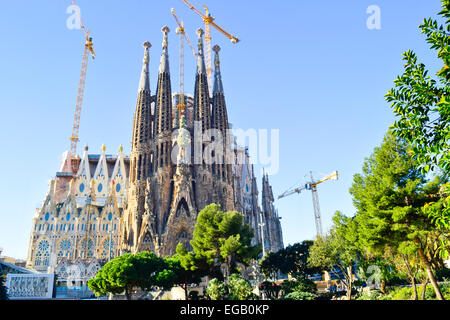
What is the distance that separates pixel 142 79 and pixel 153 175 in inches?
704

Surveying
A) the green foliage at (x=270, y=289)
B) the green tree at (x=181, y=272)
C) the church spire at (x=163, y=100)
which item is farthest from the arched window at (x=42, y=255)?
the green foliage at (x=270, y=289)

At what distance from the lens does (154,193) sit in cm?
5088

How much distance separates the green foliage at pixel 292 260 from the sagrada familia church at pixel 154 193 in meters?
13.9

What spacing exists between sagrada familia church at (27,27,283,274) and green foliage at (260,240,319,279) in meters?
13.9

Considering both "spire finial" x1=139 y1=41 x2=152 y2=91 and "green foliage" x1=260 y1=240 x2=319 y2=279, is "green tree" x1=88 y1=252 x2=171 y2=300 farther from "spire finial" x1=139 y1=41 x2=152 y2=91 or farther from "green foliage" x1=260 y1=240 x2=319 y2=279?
"spire finial" x1=139 y1=41 x2=152 y2=91

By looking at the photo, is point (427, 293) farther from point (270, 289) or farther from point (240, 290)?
point (270, 289)

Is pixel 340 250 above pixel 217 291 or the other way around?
above

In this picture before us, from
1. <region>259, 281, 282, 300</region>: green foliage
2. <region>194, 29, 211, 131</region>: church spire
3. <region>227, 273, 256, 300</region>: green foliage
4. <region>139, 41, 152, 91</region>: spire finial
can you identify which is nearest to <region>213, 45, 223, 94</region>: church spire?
<region>194, 29, 211, 131</region>: church spire

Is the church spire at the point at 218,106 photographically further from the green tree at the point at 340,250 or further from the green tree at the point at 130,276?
the green tree at the point at 130,276

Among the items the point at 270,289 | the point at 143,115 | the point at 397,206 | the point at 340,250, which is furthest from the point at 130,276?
the point at 143,115

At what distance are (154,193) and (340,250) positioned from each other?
31.3 m
